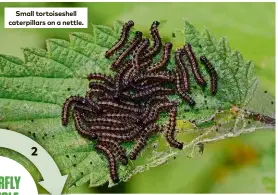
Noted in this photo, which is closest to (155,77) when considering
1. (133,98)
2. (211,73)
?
(133,98)

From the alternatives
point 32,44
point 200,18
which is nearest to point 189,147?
point 200,18

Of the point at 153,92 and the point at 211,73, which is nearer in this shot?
the point at 153,92

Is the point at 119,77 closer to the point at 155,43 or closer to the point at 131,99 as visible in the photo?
the point at 131,99

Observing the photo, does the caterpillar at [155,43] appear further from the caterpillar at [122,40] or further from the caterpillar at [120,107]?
the caterpillar at [120,107]

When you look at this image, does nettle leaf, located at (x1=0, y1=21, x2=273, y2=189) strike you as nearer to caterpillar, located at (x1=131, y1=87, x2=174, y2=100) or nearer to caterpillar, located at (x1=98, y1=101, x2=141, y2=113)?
caterpillar, located at (x1=131, y1=87, x2=174, y2=100)

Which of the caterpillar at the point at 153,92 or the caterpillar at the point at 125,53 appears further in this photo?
the caterpillar at the point at 125,53

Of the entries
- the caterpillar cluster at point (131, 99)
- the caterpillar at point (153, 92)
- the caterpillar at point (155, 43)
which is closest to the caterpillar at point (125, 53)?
the caterpillar cluster at point (131, 99)

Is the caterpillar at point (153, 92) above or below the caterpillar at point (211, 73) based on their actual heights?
below
